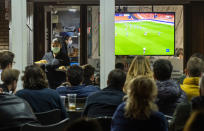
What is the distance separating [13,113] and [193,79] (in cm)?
190

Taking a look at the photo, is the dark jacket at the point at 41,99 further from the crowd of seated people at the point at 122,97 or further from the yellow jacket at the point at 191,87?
the yellow jacket at the point at 191,87

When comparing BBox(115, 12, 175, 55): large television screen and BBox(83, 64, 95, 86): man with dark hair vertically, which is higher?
BBox(115, 12, 175, 55): large television screen

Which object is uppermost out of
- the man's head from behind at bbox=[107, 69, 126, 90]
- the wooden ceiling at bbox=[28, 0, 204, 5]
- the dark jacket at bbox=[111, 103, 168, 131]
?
the wooden ceiling at bbox=[28, 0, 204, 5]

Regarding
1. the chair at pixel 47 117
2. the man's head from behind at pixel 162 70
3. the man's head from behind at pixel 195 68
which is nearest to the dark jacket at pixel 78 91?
the man's head from behind at pixel 162 70

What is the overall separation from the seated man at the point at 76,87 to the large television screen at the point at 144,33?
2673mm

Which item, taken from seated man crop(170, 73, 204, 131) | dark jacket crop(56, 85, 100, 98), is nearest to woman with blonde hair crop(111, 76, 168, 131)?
seated man crop(170, 73, 204, 131)

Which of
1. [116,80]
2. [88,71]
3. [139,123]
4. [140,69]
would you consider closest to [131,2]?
[88,71]

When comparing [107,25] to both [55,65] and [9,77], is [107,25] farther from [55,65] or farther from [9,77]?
[9,77]

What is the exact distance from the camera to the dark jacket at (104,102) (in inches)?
119

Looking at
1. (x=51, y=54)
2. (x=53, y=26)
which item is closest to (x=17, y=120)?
(x=51, y=54)

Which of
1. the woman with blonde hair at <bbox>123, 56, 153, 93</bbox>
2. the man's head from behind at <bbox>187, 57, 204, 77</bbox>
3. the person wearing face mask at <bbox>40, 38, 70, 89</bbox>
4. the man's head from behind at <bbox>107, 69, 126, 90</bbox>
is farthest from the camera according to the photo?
the person wearing face mask at <bbox>40, 38, 70, 89</bbox>

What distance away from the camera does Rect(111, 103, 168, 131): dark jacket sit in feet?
7.44

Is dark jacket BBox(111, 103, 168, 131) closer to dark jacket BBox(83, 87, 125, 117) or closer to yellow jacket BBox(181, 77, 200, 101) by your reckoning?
dark jacket BBox(83, 87, 125, 117)

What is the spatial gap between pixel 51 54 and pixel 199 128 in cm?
514
